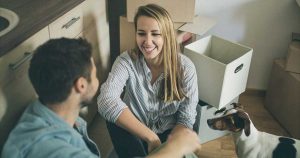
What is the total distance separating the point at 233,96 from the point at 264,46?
587 mm

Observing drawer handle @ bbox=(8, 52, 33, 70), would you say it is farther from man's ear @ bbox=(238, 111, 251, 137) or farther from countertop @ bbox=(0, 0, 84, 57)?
man's ear @ bbox=(238, 111, 251, 137)

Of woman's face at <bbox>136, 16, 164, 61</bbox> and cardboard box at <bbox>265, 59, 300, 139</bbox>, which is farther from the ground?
woman's face at <bbox>136, 16, 164, 61</bbox>

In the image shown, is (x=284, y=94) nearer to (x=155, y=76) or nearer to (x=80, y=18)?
(x=155, y=76)

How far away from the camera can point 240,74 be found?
200 centimetres

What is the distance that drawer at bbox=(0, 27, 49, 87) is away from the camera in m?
1.14

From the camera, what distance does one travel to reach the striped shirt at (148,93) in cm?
157

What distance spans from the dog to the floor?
0.23m

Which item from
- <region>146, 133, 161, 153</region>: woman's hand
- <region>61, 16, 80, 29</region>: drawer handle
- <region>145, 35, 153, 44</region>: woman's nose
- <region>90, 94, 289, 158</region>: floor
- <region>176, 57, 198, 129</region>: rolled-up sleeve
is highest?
<region>61, 16, 80, 29</region>: drawer handle

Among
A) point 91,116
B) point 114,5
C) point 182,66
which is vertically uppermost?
point 114,5

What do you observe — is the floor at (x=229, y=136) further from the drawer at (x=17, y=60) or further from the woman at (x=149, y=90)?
the drawer at (x=17, y=60)

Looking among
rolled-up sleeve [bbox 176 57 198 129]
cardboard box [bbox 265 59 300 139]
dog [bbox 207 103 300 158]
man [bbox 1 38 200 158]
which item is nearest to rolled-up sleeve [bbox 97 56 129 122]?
rolled-up sleeve [bbox 176 57 198 129]

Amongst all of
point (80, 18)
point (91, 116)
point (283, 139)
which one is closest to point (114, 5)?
point (80, 18)

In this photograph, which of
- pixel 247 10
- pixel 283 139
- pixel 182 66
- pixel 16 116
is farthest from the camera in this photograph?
Result: pixel 247 10

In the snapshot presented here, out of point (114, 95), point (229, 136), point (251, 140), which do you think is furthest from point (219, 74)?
point (114, 95)
